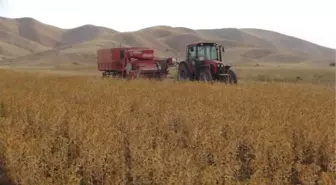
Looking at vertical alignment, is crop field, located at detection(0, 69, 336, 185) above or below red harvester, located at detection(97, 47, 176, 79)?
below

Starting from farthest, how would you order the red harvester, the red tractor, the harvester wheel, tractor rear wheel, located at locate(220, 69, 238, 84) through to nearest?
the red harvester < the harvester wheel < tractor rear wheel, located at locate(220, 69, 238, 84) < the red tractor

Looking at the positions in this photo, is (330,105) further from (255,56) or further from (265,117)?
(255,56)

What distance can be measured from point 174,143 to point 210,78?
11.7 m

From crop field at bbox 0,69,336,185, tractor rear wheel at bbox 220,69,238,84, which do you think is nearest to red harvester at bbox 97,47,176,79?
tractor rear wheel at bbox 220,69,238,84

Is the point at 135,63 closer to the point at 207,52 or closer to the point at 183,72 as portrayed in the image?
the point at 183,72

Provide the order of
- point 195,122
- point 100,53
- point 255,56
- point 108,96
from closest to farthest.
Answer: point 195,122, point 108,96, point 100,53, point 255,56

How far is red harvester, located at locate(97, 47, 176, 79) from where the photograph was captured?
876 inches

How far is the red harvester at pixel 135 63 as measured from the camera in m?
22.2

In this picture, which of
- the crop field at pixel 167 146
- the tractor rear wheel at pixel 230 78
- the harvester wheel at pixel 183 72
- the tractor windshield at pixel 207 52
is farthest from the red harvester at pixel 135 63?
the crop field at pixel 167 146

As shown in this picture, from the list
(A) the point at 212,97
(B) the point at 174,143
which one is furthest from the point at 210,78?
(B) the point at 174,143

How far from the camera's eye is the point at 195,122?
22.7 feet

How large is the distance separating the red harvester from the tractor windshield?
4434 mm

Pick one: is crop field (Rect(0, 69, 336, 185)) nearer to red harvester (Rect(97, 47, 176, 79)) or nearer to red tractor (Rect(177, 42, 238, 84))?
red tractor (Rect(177, 42, 238, 84))

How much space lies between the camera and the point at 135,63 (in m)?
22.5
